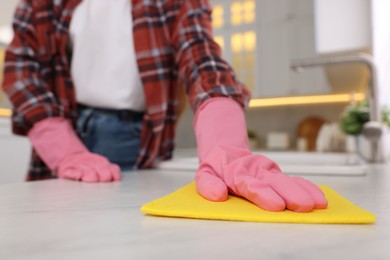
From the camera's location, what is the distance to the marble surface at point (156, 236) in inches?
9.9

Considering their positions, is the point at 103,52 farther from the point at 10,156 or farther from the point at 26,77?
the point at 10,156

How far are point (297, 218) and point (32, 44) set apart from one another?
833 mm

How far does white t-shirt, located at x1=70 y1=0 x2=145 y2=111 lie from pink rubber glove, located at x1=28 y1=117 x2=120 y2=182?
5.4 inches

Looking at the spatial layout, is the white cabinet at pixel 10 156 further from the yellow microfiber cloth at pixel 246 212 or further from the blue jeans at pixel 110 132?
the yellow microfiber cloth at pixel 246 212

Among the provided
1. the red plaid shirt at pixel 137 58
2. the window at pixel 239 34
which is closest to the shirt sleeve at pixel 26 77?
the red plaid shirt at pixel 137 58

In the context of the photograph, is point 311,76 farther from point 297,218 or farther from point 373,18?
point 297,218

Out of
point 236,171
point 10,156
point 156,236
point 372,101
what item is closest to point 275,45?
point 372,101

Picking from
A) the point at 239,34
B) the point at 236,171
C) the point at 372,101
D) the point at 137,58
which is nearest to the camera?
the point at 236,171

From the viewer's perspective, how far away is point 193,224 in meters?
0.34

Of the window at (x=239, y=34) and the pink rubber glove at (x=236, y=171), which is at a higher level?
the window at (x=239, y=34)

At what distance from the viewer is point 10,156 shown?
7.18 ft

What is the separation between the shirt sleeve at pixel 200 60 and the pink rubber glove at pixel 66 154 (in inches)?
8.5

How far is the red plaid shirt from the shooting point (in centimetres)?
84

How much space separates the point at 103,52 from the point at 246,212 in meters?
0.70
